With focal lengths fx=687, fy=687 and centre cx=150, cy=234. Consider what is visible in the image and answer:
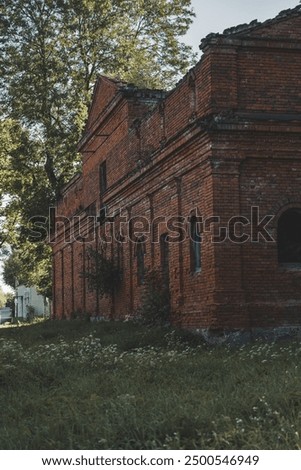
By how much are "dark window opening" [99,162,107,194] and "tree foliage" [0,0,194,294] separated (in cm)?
691

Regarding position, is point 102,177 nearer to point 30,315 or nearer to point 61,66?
point 61,66

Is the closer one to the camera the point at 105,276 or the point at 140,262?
the point at 140,262

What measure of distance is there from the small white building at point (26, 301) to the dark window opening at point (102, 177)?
42.8 m

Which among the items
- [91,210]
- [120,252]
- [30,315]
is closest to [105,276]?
[120,252]

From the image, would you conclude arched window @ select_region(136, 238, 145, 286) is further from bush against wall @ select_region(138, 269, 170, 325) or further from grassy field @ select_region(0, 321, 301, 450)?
grassy field @ select_region(0, 321, 301, 450)

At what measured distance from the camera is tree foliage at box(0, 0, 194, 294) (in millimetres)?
32406

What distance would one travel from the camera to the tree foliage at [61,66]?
3241 cm

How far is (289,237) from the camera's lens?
49.7ft

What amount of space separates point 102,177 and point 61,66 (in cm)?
955

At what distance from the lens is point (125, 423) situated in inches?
259

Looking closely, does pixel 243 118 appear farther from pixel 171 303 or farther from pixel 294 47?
pixel 171 303

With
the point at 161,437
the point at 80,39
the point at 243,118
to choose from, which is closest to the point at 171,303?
the point at 243,118

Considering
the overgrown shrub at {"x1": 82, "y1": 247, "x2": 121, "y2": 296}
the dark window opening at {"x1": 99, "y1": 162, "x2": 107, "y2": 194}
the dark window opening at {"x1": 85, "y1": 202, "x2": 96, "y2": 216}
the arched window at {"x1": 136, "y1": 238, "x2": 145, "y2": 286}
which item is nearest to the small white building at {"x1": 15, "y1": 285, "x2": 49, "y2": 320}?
the dark window opening at {"x1": 85, "y1": 202, "x2": 96, "y2": 216}

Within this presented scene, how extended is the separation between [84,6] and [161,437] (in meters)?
29.1
